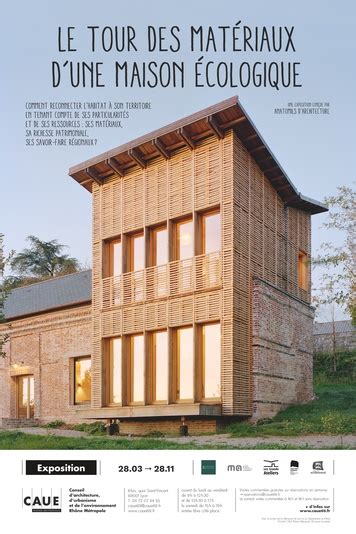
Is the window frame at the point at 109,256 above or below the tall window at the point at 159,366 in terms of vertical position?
above

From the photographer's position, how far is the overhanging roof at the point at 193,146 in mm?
10453

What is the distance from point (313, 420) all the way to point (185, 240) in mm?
3152

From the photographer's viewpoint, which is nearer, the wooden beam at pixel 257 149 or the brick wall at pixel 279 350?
the wooden beam at pixel 257 149

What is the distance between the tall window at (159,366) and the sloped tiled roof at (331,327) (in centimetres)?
397

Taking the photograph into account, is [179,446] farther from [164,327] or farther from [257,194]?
[257,194]

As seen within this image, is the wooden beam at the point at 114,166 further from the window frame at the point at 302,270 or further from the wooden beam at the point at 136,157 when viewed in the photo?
the window frame at the point at 302,270

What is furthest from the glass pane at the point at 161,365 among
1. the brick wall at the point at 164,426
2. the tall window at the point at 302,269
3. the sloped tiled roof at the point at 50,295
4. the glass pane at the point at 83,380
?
the tall window at the point at 302,269

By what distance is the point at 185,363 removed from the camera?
11031 mm

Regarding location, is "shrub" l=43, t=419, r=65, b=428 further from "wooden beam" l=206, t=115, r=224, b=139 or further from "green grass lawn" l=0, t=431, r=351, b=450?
"wooden beam" l=206, t=115, r=224, b=139

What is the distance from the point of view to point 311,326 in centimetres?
1345

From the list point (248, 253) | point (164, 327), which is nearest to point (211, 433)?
point (164, 327)
